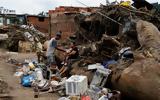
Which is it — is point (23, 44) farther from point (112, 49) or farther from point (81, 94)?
point (81, 94)

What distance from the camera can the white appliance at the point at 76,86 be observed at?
10625 mm

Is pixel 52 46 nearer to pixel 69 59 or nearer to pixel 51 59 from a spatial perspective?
pixel 51 59

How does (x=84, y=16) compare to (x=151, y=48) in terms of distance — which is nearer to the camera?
(x=151, y=48)

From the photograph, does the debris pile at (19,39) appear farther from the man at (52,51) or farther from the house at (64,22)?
the man at (52,51)

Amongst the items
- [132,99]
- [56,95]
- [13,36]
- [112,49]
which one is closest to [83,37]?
[112,49]

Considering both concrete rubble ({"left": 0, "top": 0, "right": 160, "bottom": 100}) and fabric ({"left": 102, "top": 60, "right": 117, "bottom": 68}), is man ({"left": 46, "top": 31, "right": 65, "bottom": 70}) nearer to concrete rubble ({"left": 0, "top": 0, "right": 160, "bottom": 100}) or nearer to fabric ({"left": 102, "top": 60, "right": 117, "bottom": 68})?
concrete rubble ({"left": 0, "top": 0, "right": 160, "bottom": 100})

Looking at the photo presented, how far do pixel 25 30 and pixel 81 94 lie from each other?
17.8 meters

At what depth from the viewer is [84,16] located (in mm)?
18188

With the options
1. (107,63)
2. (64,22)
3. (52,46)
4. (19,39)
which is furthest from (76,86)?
(64,22)

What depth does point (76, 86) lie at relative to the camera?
10609 millimetres

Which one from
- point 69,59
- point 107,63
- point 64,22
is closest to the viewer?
point 107,63

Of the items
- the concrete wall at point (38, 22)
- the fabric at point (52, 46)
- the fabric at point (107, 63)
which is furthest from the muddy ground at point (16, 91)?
the concrete wall at point (38, 22)

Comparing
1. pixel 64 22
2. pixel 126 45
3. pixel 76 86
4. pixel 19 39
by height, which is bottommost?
pixel 19 39

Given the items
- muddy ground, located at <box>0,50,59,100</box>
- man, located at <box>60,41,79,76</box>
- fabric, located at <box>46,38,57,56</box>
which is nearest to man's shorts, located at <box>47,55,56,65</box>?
fabric, located at <box>46,38,57,56</box>
